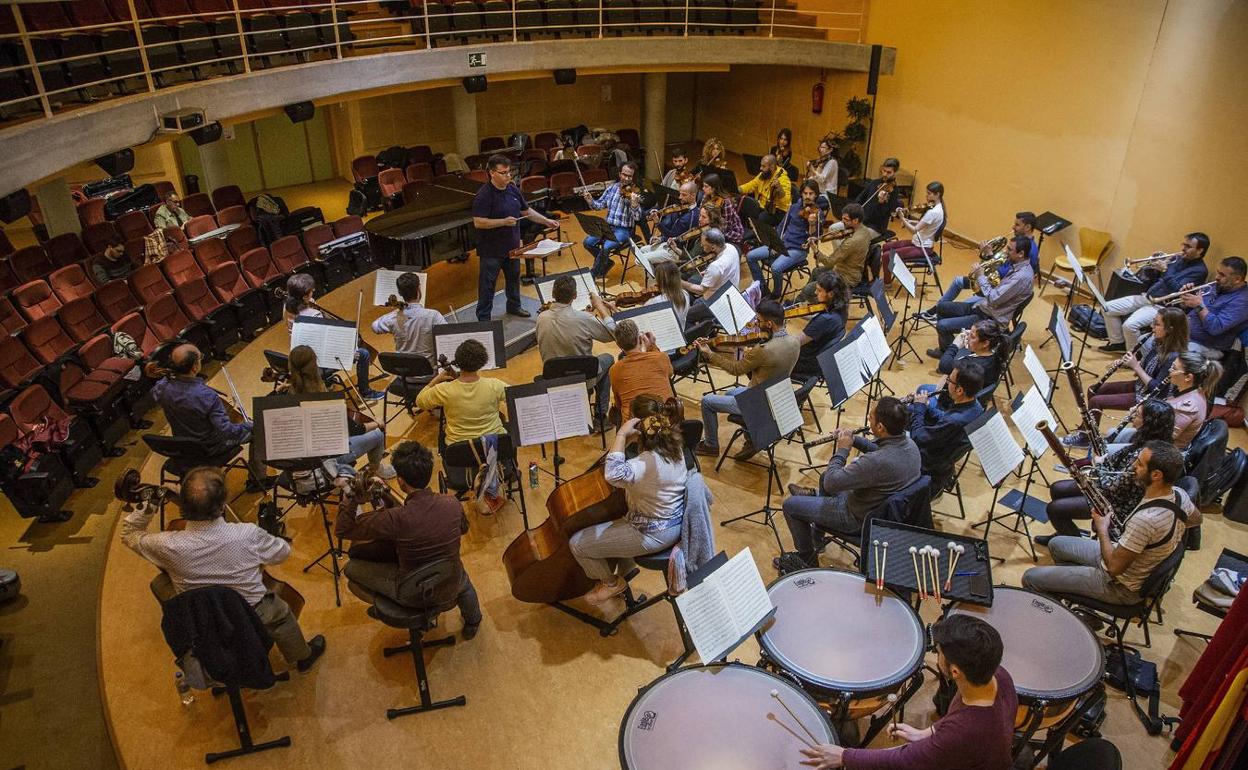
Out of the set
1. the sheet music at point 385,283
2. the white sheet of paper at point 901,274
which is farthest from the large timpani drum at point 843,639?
the sheet music at point 385,283

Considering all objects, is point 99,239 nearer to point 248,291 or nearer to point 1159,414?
point 248,291

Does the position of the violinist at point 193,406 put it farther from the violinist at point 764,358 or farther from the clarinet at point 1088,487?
the clarinet at point 1088,487

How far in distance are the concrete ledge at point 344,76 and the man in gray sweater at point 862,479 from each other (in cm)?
674

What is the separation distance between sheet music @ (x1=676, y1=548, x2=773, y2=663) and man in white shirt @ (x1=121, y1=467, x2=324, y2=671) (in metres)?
2.15

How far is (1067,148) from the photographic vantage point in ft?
33.6

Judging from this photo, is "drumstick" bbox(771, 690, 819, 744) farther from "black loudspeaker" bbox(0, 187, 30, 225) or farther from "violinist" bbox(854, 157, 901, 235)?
"black loudspeaker" bbox(0, 187, 30, 225)

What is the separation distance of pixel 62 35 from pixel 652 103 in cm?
956

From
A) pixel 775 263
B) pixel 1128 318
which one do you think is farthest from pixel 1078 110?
pixel 775 263

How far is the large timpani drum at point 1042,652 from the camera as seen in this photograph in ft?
11.9

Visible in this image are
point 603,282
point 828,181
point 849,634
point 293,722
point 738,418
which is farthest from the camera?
point 828,181

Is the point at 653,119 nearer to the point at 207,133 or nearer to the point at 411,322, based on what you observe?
the point at 207,133

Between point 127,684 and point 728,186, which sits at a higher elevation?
point 728,186

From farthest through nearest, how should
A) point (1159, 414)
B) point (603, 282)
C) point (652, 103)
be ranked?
point (652, 103) < point (603, 282) < point (1159, 414)

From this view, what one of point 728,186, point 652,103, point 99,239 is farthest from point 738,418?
point 652,103
